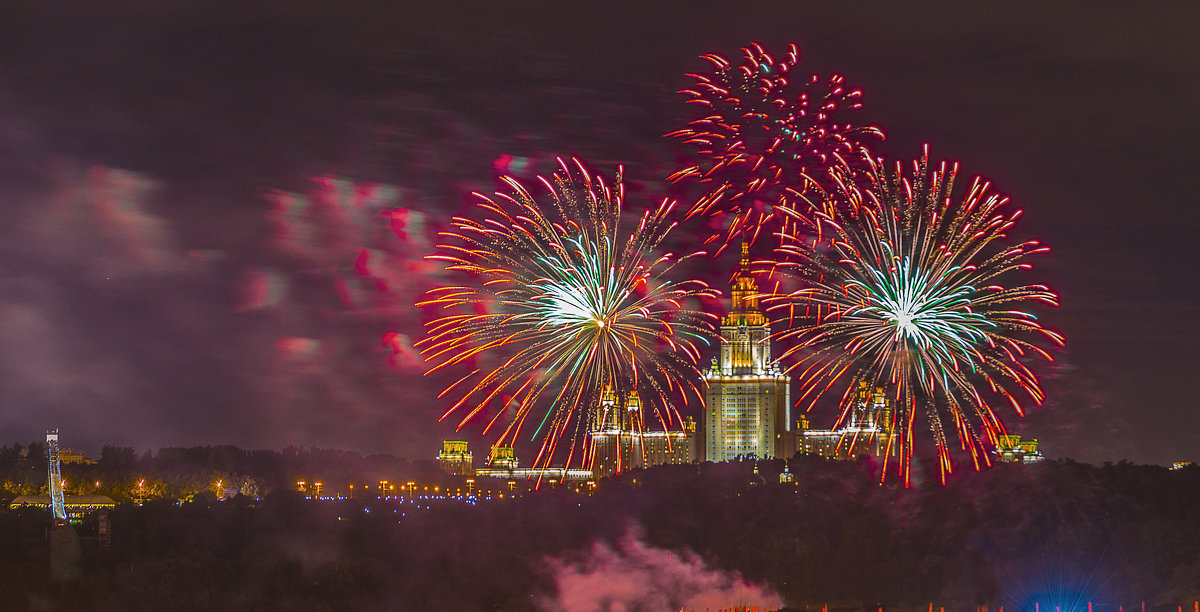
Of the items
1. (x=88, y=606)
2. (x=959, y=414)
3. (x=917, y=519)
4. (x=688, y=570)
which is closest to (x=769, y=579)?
(x=688, y=570)

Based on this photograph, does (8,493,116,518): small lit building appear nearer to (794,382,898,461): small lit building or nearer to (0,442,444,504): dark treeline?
(0,442,444,504): dark treeline

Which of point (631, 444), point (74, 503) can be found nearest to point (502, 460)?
point (631, 444)

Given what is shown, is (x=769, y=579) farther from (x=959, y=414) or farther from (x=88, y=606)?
(x=88, y=606)

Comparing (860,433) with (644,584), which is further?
(860,433)

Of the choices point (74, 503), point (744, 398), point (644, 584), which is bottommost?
point (644, 584)

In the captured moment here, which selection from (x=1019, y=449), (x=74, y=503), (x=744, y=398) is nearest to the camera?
(x=74, y=503)

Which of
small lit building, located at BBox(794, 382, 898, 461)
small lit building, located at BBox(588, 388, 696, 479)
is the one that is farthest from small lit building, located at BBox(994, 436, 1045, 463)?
small lit building, located at BBox(588, 388, 696, 479)

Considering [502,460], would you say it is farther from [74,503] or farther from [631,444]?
[74,503]
